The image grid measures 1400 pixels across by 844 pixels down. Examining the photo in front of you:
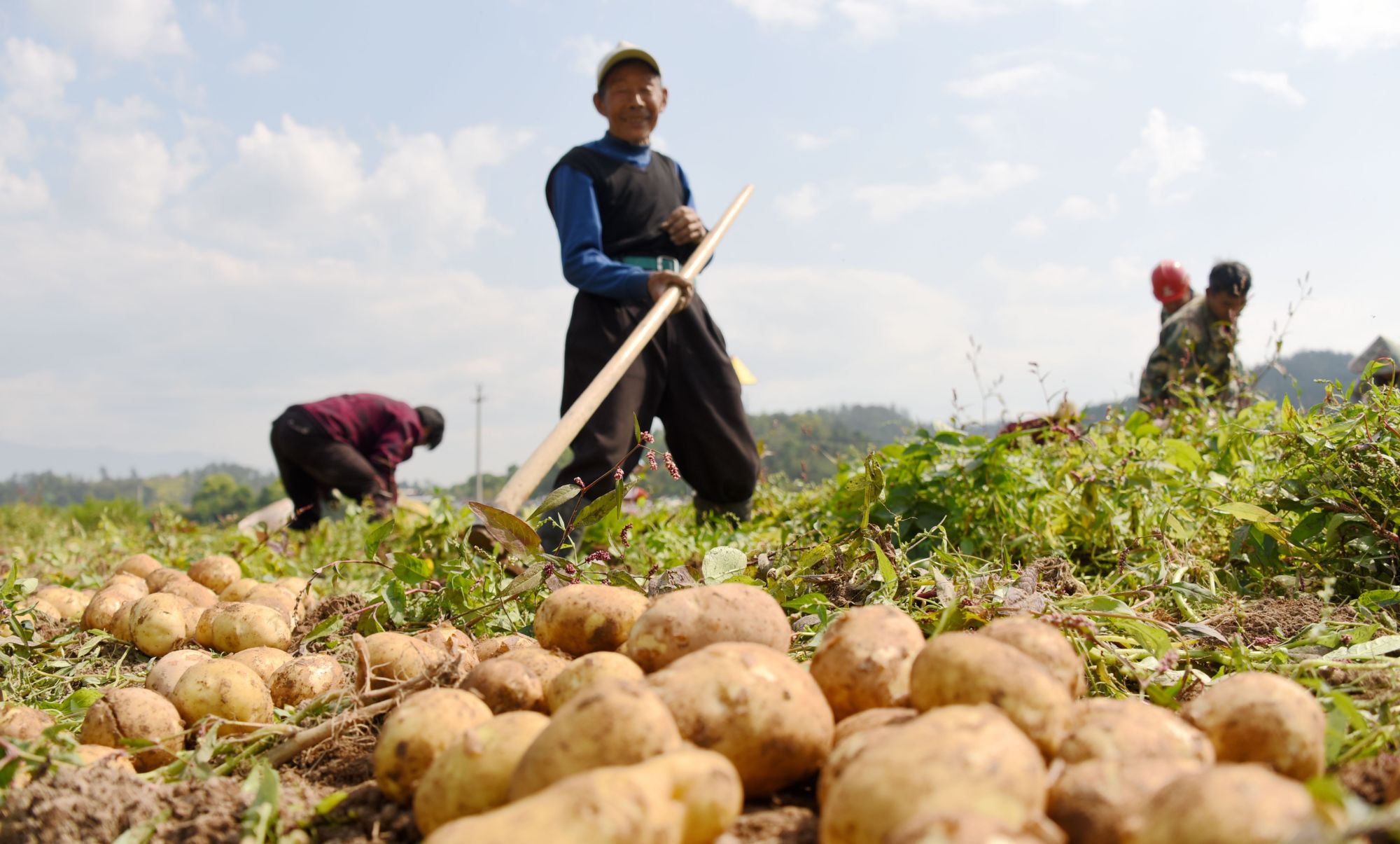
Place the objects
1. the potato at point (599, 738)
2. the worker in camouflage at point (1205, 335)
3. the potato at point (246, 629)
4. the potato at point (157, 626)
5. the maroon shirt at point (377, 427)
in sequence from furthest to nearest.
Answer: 1. the maroon shirt at point (377, 427)
2. the worker in camouflage at point (1205, 335)
3. the potato at point (157, 626)
4. the potato at point (246, 629)
5. the potato at point (599, 738)

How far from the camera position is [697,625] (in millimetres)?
1540

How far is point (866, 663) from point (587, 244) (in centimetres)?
341

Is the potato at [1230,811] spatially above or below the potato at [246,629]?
above

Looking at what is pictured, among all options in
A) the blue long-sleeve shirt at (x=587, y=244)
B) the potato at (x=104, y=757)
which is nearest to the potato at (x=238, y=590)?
the potato at (x=104, y=757)

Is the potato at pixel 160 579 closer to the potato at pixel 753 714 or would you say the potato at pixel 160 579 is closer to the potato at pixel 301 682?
the potato at pixel 301 682

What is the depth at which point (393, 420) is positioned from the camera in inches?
351

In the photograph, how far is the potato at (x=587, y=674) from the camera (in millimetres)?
1410

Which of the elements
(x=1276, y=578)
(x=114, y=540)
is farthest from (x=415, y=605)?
(x=114, y=540)

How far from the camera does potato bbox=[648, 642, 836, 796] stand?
122 centimetres

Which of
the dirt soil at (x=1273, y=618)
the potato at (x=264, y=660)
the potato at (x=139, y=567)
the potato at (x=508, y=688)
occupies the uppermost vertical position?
the potato at (x=508, y=688)

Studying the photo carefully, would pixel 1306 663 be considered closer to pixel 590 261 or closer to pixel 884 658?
pixel 884 658

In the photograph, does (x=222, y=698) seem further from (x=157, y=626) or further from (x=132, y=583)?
(x=132, y=583)

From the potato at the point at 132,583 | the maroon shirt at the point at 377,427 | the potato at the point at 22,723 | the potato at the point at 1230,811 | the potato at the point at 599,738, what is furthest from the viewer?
the maroon shirt at the point at 377,427

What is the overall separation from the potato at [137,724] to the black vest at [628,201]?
10.7ft
